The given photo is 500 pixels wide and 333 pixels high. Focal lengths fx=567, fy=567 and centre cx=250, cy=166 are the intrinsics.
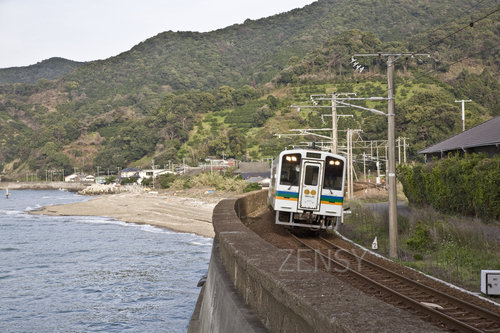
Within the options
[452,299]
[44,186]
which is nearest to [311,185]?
[452,299]

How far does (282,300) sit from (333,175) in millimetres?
13854

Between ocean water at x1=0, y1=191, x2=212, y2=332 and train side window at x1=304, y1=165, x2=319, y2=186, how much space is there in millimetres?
5864

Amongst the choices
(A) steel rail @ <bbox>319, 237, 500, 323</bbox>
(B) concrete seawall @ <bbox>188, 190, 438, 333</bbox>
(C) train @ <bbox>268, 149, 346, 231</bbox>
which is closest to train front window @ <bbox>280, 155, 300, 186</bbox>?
(C) train @ <bbox>268, 149, 346, 231</bbox>

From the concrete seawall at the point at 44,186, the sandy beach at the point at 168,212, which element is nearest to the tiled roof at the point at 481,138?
the sandy beach at the point at 168,212

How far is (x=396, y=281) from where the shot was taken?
12.2 metres

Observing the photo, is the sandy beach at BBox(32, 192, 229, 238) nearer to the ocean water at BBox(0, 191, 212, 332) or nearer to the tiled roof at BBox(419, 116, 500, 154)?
the ocean water at BBox(0, 191, 212, 332)

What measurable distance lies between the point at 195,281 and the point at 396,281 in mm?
13505

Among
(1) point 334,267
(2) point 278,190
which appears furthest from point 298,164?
(1) point 334,267

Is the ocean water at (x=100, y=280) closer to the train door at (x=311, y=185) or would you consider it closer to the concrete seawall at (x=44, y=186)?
the train door at (x=311, y=185)

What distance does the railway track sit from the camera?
27.3ft

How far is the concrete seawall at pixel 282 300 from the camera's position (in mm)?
4160

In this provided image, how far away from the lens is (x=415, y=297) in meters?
10.4

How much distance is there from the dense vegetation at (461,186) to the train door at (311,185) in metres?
6.27

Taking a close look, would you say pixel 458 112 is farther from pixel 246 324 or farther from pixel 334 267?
pixel 246 324
